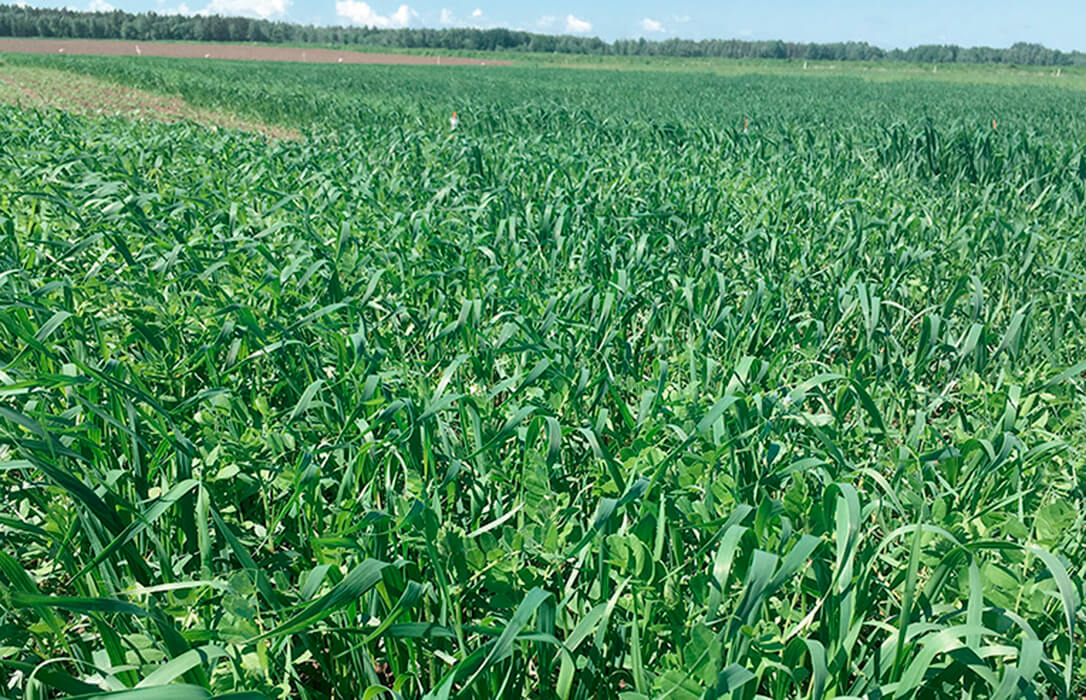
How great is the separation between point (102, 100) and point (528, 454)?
2629 cm

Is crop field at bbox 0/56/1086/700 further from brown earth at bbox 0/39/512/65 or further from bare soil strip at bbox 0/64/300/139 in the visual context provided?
brown earth at bbox 0/39/512/65

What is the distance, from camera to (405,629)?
4.06ft

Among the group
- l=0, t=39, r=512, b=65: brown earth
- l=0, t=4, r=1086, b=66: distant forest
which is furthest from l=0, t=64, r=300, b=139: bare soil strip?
l=0, t=4, r=1086, b=66: distant forest

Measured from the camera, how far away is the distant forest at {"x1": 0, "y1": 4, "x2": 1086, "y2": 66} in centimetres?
8350

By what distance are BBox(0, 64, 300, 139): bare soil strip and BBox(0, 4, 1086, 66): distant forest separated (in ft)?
211

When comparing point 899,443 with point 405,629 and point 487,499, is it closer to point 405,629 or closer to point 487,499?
point 487,499

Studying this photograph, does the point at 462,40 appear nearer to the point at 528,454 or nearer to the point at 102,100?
the point at 102,100

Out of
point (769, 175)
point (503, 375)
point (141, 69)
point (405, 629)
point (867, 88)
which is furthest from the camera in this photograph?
point (141, 69)

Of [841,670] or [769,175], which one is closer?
[841,670]

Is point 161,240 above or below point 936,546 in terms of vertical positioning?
above

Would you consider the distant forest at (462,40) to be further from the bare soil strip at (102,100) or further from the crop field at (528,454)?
the crop field at (528,454)

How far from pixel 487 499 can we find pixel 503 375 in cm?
86

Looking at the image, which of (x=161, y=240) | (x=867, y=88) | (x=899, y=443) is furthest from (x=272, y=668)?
(x=867, y=88)

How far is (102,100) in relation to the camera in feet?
72.8
